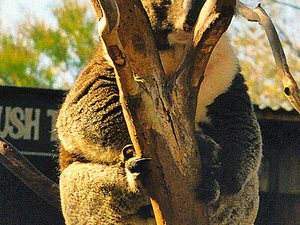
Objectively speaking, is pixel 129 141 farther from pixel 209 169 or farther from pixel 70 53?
pixel 70 53

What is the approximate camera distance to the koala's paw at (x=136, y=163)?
3418 millimetres

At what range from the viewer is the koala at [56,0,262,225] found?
4078 mm

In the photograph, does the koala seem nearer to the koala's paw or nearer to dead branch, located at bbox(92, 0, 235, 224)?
the koala's paw

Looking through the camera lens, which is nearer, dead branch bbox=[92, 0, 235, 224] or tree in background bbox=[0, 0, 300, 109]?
dead branch bbox=[92, 0, 235, 224]

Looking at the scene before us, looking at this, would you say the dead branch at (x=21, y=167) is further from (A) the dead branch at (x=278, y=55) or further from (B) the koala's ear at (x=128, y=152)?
(A) the dead branch at (x=278, y=55)

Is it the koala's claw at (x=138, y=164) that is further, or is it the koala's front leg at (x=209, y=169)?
the koala's front leg at (x=209, y=169)

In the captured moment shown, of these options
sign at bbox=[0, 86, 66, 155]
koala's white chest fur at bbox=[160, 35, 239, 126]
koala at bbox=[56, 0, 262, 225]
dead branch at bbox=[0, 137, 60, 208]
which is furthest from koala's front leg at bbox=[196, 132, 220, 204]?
sign at bbox=[0, 86, 66, 155]

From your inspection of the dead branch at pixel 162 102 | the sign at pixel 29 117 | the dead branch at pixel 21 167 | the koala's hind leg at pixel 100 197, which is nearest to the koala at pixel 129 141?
the koala's hind leg at pixel 100 197

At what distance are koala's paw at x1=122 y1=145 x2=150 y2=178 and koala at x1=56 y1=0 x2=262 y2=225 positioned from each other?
0.28 ft

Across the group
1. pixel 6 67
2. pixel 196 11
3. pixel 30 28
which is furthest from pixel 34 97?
pixel 30 28

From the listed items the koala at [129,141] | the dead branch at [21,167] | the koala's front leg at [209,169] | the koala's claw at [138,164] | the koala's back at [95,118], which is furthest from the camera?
the dead branch at [21,167]

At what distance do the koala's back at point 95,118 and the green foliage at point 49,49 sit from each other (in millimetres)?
14025

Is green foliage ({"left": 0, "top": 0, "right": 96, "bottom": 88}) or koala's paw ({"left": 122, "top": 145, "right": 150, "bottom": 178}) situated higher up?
koala's paw ({"left": 122, "top": 145, "right": 150, "bottom": 178})

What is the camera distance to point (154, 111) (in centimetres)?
327
